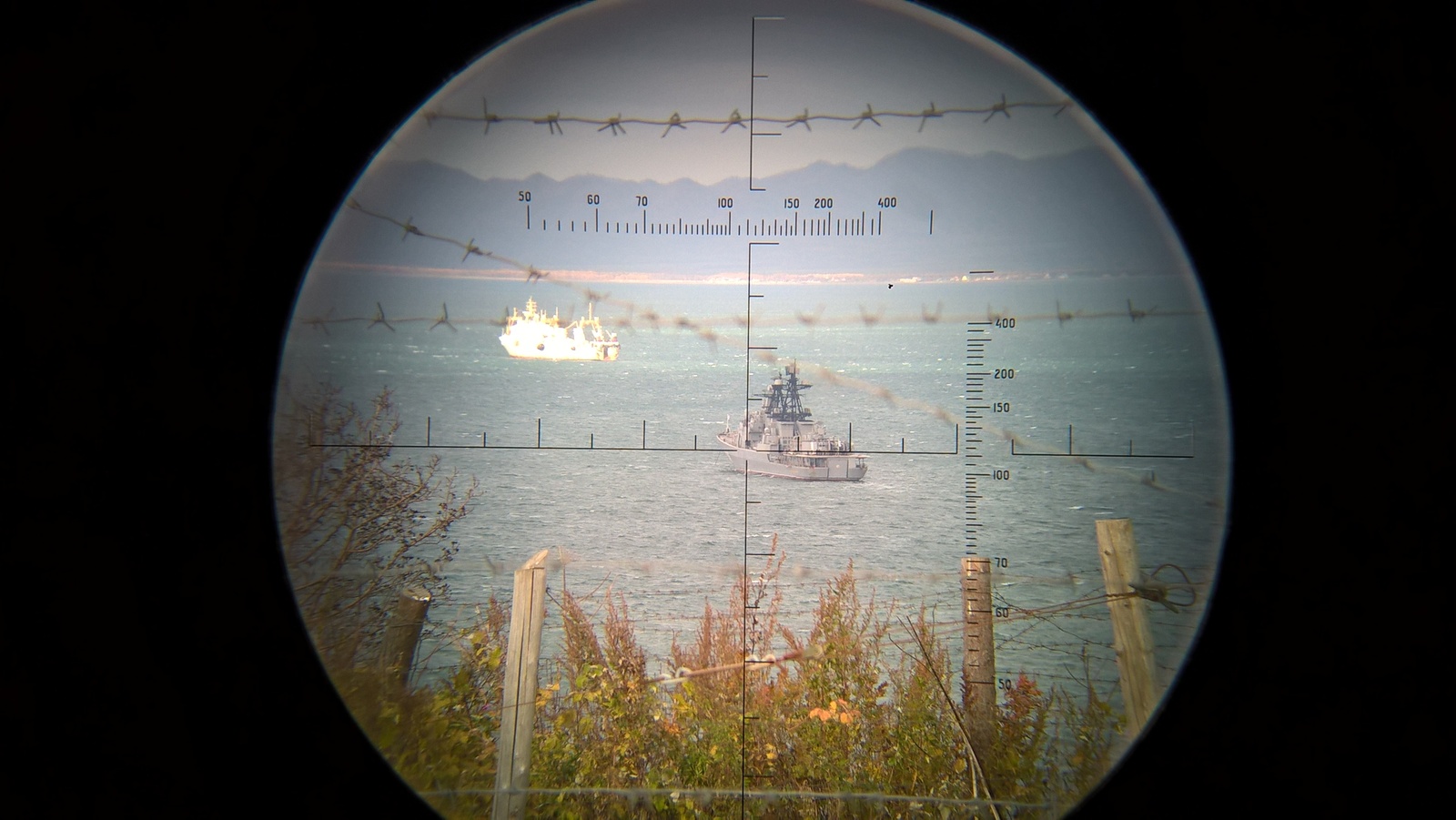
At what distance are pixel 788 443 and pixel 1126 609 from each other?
0.86 meters

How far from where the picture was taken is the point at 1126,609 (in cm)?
191

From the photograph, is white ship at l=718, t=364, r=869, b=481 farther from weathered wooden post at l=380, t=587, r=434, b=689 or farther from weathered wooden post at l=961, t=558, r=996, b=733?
weathered wooden post at l=380, t=587, r=434, b=689

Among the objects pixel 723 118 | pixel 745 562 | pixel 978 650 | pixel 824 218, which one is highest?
pixel 723 118

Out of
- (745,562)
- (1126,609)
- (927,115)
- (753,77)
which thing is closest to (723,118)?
(753,77)

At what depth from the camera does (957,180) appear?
1871 millimetres

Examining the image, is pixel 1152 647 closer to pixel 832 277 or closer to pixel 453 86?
pixel 832 277

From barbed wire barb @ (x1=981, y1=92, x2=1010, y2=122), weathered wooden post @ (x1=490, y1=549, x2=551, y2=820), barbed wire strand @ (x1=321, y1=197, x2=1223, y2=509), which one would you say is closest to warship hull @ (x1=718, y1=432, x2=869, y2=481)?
barbed wire strand @ (x1=321, y1=197, x2=1223, y2=509)

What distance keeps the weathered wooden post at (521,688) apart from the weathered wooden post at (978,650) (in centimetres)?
96

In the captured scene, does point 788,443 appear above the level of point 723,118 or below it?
below

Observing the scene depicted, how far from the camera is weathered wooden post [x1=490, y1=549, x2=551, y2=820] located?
74.4 inches

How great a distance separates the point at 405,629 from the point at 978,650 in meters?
1.31

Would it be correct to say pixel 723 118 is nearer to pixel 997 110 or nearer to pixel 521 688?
pixel 997 110

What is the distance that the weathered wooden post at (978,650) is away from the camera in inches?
74.4

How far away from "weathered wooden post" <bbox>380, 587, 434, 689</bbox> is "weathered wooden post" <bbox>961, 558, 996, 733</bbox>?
1.23 meters
